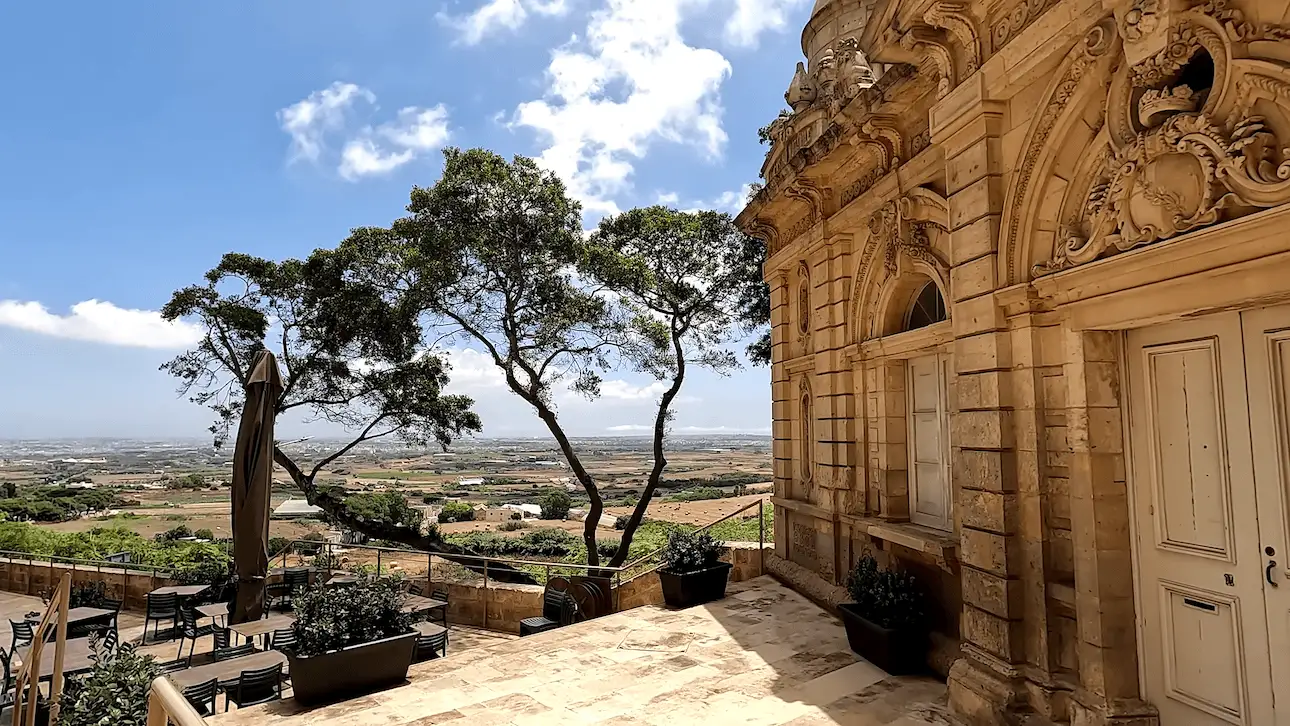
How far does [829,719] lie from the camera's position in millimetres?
5148

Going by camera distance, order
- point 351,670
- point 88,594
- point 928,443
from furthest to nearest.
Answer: point 88,594 → point 928,443 → point 351,670

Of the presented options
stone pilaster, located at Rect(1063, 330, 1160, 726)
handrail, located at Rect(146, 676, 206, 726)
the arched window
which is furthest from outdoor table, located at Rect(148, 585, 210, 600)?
stone pilaster, located at Rect(1063, 330, 1160, 726)

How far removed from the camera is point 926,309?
23.5 feet

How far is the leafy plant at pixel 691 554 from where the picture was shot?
9.22m

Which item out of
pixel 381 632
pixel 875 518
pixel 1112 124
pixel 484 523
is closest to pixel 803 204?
pixel 875 518

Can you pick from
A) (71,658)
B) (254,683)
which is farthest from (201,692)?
(71,658)

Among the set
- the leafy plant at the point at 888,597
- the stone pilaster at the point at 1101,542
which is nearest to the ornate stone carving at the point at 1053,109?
the stone pilaster at the point at 1101,542

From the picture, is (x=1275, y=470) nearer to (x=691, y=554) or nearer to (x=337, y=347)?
(x=691, y=554)

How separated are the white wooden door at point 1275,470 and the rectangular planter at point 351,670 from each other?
20.5 ft

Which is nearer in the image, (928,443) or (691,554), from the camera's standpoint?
(928,443)

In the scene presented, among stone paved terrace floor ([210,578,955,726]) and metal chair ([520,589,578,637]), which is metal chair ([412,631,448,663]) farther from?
metal chair ([520,589,578,637])

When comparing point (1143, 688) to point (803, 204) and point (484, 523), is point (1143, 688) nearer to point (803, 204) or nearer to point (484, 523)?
point (803, 204)

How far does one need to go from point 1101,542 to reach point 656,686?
12.0 ft

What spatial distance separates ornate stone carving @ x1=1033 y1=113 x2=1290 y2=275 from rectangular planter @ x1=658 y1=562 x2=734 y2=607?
6065mm
